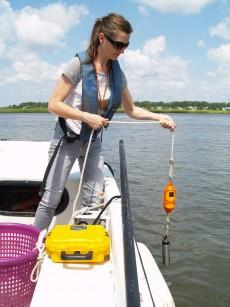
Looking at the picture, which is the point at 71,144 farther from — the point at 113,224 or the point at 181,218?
the point at 181,218

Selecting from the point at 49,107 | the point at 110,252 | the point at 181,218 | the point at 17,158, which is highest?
the point at 49,107

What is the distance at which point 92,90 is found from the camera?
3484 millimetres

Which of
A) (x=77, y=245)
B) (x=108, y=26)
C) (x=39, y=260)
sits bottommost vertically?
(x=39, y=260)

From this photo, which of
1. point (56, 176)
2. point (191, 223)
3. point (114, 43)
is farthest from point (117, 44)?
point (191, 223)

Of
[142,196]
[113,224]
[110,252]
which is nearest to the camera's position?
[110,252]

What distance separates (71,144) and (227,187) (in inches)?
332

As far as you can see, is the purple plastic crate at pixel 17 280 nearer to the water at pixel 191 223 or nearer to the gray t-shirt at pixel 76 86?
the gray t-shirt at pixel 76 86

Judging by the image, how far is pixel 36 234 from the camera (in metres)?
3.05

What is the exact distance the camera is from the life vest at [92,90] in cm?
343

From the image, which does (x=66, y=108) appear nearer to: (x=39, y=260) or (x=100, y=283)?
(x=39, y=260)

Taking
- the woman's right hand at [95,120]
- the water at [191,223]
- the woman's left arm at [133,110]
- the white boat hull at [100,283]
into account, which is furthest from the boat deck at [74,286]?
the water at [191,223]

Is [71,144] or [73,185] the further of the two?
[73,185]

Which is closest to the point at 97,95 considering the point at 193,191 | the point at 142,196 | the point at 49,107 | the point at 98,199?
the point at 49,107

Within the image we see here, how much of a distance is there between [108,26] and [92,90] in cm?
54
